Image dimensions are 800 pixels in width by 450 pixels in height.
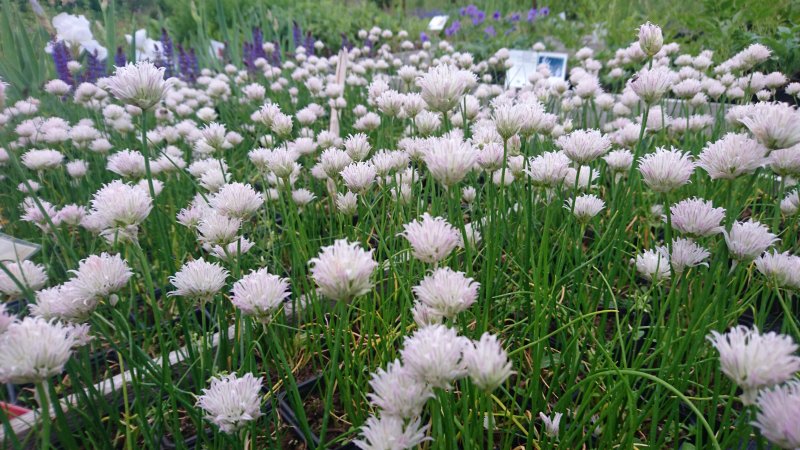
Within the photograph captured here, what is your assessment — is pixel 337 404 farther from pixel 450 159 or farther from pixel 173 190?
pixel 173 190

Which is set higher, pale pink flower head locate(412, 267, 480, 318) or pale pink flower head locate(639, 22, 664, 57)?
pale pink flower head locate(639, 22, 664, 57)

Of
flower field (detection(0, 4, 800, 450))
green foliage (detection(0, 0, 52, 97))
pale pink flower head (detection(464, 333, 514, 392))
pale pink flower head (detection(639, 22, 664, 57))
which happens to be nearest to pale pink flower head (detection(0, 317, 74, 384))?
flower field (detection(0, 4, 800, 450))

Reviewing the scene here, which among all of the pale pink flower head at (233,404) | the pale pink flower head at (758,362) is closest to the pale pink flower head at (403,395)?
the pale pink flower head at (233,404)

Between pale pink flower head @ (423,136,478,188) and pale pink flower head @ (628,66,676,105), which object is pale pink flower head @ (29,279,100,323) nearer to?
pale pink flower head @ (423,136,478,188)

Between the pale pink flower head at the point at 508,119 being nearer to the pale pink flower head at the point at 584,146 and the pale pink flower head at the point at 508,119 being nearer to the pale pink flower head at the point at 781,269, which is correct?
the pale pink flower head at the point at 584,146

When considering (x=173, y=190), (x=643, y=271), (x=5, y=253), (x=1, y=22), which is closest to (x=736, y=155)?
(x=643, y=271)

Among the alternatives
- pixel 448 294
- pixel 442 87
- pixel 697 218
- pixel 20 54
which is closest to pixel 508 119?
pixel 442 87
